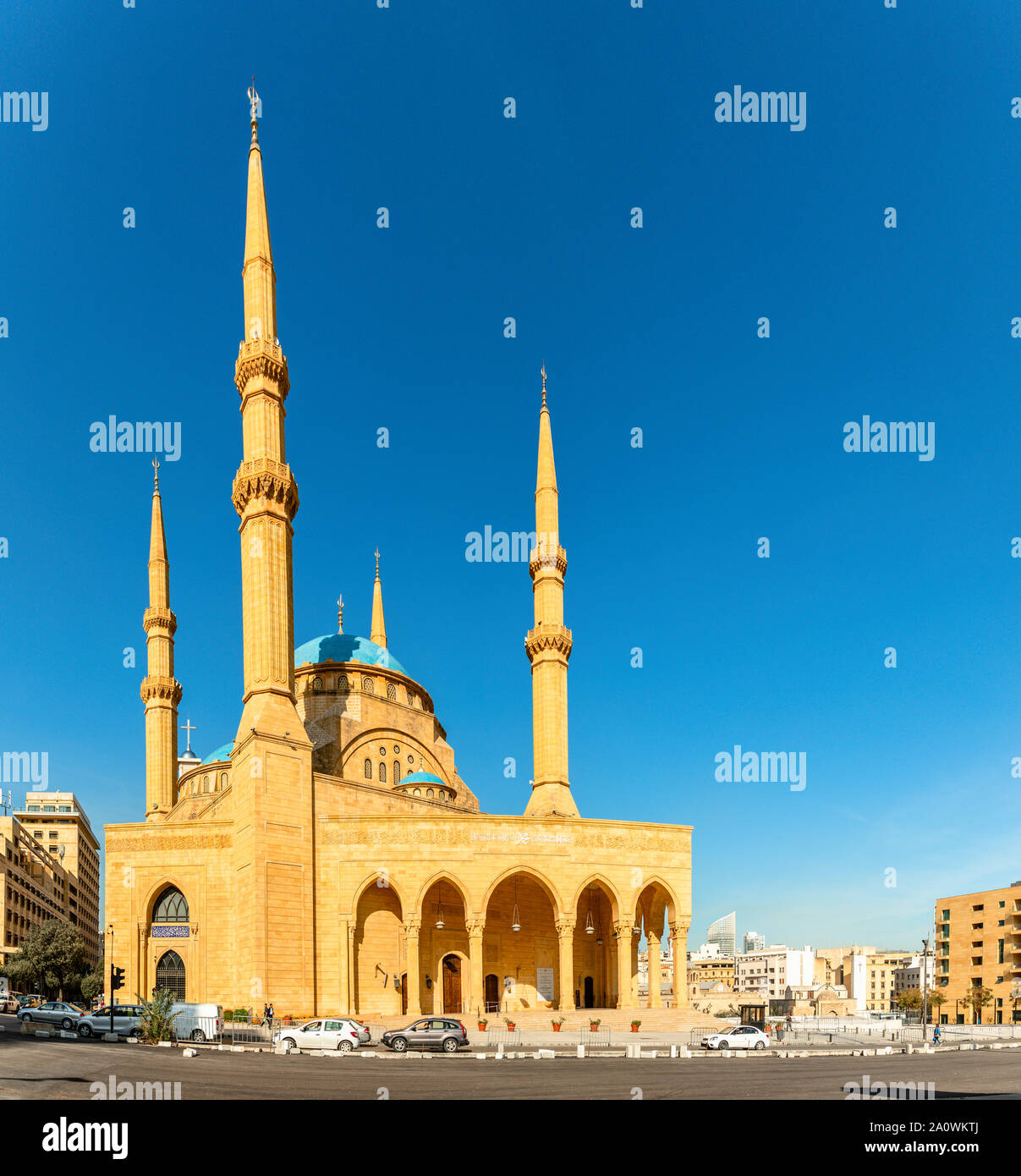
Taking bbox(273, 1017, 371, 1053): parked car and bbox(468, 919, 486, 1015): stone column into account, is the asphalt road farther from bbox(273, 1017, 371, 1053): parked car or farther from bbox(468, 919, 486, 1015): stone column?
bbox(468, 919, 486, 1015): stone column

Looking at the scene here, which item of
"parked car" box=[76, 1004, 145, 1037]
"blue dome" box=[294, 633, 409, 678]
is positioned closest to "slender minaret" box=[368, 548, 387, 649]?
"blue dome" box=[294, 633, 409, 678]

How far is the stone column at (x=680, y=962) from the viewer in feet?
140

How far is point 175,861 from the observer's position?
41.2m

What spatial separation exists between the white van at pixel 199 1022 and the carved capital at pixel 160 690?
24833 mm

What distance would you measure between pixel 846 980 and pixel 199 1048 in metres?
109

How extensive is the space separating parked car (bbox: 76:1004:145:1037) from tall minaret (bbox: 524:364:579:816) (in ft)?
58.5

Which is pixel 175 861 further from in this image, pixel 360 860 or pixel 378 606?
pixel 378 606

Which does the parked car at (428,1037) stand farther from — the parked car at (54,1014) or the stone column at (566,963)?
the parked car at (54,1014)

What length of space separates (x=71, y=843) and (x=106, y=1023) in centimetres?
8522

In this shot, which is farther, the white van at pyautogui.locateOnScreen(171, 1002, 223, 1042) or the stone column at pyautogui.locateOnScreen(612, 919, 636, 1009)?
the stone column at pyautogui.locateOnScreen(612, 919, 636, 1009)

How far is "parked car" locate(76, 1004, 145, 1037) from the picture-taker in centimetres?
3366
